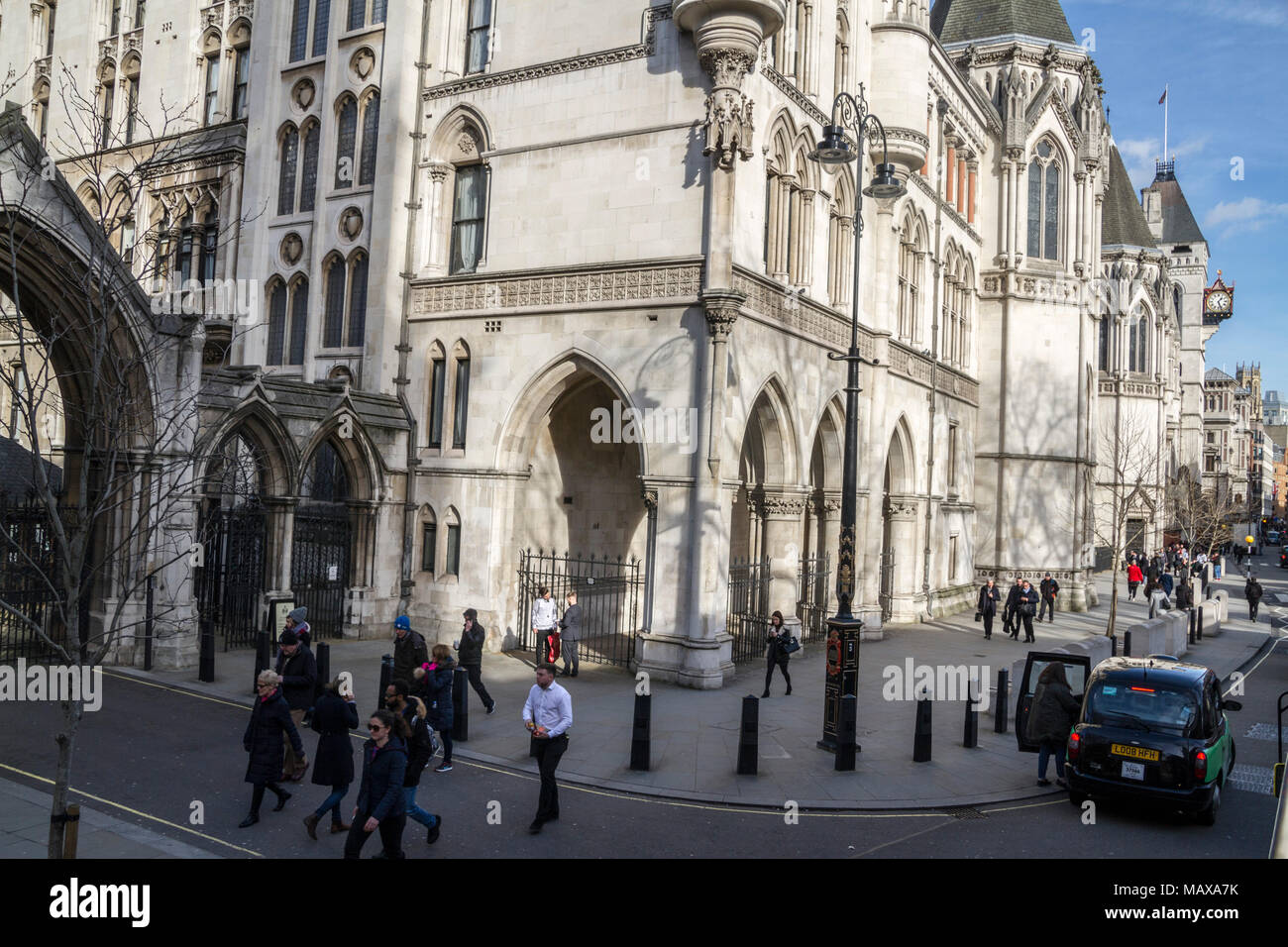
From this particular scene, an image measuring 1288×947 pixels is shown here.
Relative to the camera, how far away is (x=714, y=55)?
16781mm

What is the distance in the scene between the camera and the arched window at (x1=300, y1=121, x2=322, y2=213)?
23359mm

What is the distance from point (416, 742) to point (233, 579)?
488 inches

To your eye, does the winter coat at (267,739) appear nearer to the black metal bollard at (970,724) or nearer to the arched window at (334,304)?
the black metal bollard at (970,724)

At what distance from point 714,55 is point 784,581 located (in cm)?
1092

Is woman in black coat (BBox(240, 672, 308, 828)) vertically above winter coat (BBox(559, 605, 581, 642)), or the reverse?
winter coat (BBox(559, 605, 581, 642))

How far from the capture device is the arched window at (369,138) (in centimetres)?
2211

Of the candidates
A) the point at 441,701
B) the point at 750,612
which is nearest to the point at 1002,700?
the point at 750,612

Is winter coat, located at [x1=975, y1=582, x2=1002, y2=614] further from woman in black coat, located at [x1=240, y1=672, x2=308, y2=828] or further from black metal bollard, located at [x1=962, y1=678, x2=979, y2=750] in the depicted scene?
woman in black coat, located at [x1=240, y1=672, x2=308, y2=828]

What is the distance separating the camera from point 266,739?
9.02 metres

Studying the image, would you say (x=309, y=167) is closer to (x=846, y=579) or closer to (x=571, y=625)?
(x=571, y=625)

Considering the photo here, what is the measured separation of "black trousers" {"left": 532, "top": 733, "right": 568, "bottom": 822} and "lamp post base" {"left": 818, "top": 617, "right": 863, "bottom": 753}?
4918 millimetres

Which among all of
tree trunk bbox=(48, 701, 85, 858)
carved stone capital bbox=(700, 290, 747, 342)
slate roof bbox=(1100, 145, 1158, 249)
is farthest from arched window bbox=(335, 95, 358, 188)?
slate roof bbox=(1100, 145, 1158, 249)

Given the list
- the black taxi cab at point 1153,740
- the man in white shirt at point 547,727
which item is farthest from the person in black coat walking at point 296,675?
the black taxi cab at point 1153,740
